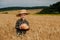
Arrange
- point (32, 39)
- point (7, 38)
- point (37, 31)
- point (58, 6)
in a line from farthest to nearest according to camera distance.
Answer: point (58, 6)
point (37, 31)
point (7, 38)
point (32, 39)

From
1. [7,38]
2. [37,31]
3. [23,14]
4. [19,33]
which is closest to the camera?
[23,14]

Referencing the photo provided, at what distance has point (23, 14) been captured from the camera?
24.9ft

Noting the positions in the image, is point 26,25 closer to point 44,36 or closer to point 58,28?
point 44,36

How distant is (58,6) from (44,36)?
2963cm

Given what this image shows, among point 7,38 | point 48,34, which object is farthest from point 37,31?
point 7,38

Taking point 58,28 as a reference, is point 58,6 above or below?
below

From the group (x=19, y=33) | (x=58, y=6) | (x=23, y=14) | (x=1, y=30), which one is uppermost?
(x=23, y=14)

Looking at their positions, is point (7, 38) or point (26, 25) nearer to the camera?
point (26, 25)

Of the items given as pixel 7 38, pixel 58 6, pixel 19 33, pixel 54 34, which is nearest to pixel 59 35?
pixel 54 34

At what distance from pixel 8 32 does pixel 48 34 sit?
66.5 inches

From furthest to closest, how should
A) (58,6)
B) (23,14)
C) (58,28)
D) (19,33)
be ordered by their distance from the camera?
(58,6) < (58,28) < (19,33) < (23,14)

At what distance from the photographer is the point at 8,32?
11.0 metres

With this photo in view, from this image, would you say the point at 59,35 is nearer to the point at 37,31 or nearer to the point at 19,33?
the point at 37,31

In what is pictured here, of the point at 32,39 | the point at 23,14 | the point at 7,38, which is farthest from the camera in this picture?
the point at 7,38
